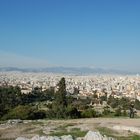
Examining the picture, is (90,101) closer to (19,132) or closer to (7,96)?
(7,96)

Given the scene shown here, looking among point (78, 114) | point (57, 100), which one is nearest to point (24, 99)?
point (57, 100)

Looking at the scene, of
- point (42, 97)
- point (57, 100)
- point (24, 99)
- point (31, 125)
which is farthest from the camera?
point (42, 97)

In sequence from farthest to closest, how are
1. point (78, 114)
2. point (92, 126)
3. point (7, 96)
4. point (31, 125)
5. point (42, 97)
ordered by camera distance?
point (42, 97)
point (7, 96)
point (78, 114)
point (31, 125)
point (92, 126)

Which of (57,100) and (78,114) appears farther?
(57,100)

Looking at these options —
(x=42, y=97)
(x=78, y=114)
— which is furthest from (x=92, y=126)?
(x=42, y=97)

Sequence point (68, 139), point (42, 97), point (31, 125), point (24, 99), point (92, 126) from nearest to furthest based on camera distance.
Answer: point (68, 139) → point (92, 126) → point (31, 125) → point (24, 99) → point (42, 97)

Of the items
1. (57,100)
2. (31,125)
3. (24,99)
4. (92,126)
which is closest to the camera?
(92,126)

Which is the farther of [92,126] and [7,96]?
[7,96]

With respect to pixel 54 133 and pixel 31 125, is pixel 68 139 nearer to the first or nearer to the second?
pixel 54 133
